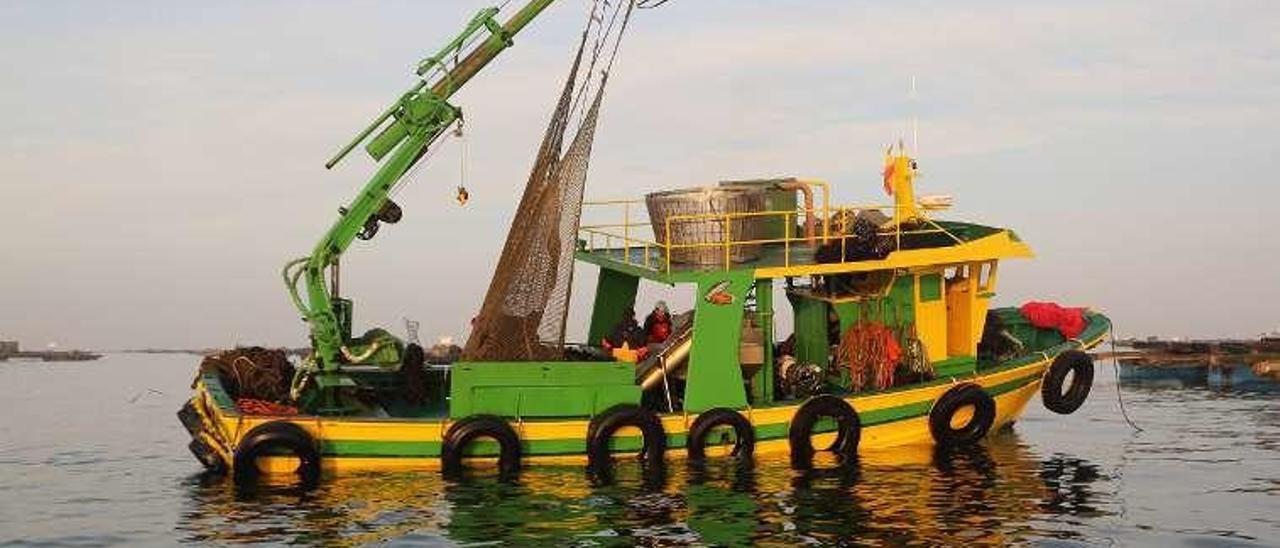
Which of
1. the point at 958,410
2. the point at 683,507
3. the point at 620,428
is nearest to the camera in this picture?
the point at 683,507

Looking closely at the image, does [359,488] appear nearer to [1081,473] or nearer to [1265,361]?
[1081,473]

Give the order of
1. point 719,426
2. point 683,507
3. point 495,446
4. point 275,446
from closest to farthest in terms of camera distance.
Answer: point 683,507 < point 275,446 < point 495,446 < point 719,426

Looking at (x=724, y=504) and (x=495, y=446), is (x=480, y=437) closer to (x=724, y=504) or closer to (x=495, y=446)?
(x=495, y=446)

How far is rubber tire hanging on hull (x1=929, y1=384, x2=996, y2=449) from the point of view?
791 inches

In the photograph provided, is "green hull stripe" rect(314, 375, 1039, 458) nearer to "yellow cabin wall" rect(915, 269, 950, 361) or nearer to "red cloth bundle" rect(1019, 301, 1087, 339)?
"yellow cabin wall" rect(915, 269, 950, 361)

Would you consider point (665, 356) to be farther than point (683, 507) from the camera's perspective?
Yes

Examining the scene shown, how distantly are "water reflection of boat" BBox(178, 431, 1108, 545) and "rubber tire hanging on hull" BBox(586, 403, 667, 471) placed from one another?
35cm

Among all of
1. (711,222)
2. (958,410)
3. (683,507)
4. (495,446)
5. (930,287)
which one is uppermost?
(711,222)

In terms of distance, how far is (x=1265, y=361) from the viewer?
4888 centimetres

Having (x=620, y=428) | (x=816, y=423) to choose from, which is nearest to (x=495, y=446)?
(x=620, y=428)

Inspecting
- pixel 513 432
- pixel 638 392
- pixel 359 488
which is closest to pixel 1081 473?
pixel 638 392

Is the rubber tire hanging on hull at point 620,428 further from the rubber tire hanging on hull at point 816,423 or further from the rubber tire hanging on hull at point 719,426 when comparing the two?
the rubber tire hanging on hull at point 816,423

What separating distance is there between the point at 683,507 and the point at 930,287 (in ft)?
22.8

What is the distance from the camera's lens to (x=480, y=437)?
1864 cm
